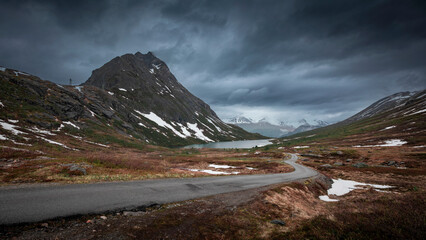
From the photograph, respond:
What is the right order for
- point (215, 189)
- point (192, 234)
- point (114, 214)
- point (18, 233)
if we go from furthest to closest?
1. point (215, 189)
2. point (114, 214)
3. point (192, 234)
4. point (18, 233)

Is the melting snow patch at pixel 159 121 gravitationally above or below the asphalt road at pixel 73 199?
above

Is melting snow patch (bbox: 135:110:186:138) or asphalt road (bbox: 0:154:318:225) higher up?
melting snow patch (bbox: 135:110:186:138)

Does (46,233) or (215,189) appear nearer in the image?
(46,233)

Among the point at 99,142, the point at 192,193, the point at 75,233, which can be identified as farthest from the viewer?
the point at 99,142

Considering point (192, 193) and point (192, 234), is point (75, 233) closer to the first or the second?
point (192, 234)

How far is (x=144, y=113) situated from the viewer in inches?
7451

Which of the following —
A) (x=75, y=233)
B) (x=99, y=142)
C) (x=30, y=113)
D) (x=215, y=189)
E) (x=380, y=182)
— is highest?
(x=30, y=113)

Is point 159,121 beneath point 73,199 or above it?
above

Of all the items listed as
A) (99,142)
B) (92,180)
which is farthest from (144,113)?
(92,180)

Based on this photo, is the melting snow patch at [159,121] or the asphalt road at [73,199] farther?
the melting snow patch at [159,121]

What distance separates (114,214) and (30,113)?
86201mm

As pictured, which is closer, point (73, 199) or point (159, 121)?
point (73, 199)

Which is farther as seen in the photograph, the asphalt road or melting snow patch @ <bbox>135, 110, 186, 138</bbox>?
melting snow patch @ <bbox>135, 110, 186, 138</bbox>

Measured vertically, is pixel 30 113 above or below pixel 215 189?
above
